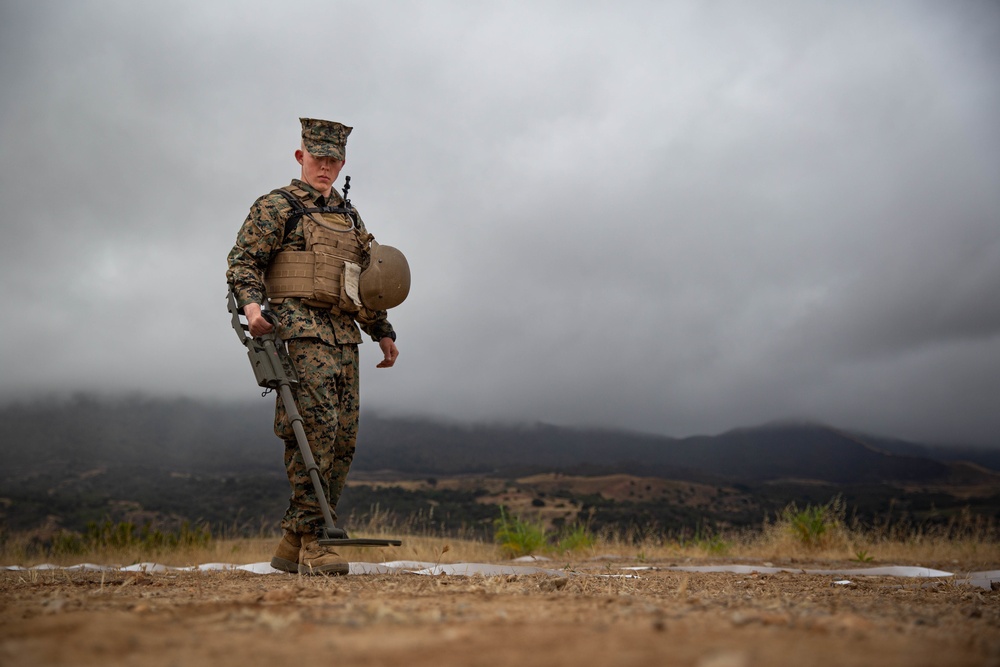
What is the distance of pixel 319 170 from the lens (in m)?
4.89

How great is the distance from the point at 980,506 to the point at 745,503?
33.3ft

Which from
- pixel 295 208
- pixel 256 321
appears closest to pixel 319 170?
pixel 295 208

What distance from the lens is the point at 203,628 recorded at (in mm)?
1951

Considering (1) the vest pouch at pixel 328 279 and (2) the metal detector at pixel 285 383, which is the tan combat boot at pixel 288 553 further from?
(1) the vest pouch at pixel 328 279

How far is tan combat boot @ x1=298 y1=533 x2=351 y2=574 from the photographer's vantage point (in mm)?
4176

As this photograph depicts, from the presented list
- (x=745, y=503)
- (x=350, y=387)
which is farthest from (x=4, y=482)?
(x=350, y=387)

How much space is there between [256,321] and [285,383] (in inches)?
15.4

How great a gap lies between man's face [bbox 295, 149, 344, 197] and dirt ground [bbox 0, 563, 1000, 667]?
8.98 feet

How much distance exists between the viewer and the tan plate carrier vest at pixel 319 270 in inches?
178

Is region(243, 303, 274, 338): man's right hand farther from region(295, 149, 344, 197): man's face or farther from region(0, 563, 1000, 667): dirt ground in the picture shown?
region(0, 563, 1000, 667): dirt ground

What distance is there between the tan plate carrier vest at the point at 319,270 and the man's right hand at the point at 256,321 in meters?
0.32

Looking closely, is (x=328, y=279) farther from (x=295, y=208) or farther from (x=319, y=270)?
(x=295, y=208)

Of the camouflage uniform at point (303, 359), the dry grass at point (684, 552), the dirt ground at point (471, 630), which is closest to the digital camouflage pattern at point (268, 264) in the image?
the camouflage uniform at point (303, 359)

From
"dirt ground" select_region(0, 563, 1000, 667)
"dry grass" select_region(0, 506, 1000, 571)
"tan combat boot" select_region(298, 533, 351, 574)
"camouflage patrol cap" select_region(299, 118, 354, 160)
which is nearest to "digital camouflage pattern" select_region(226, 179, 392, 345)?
"camouflage patrol cap" select_region(299, 118, 354, 160)
